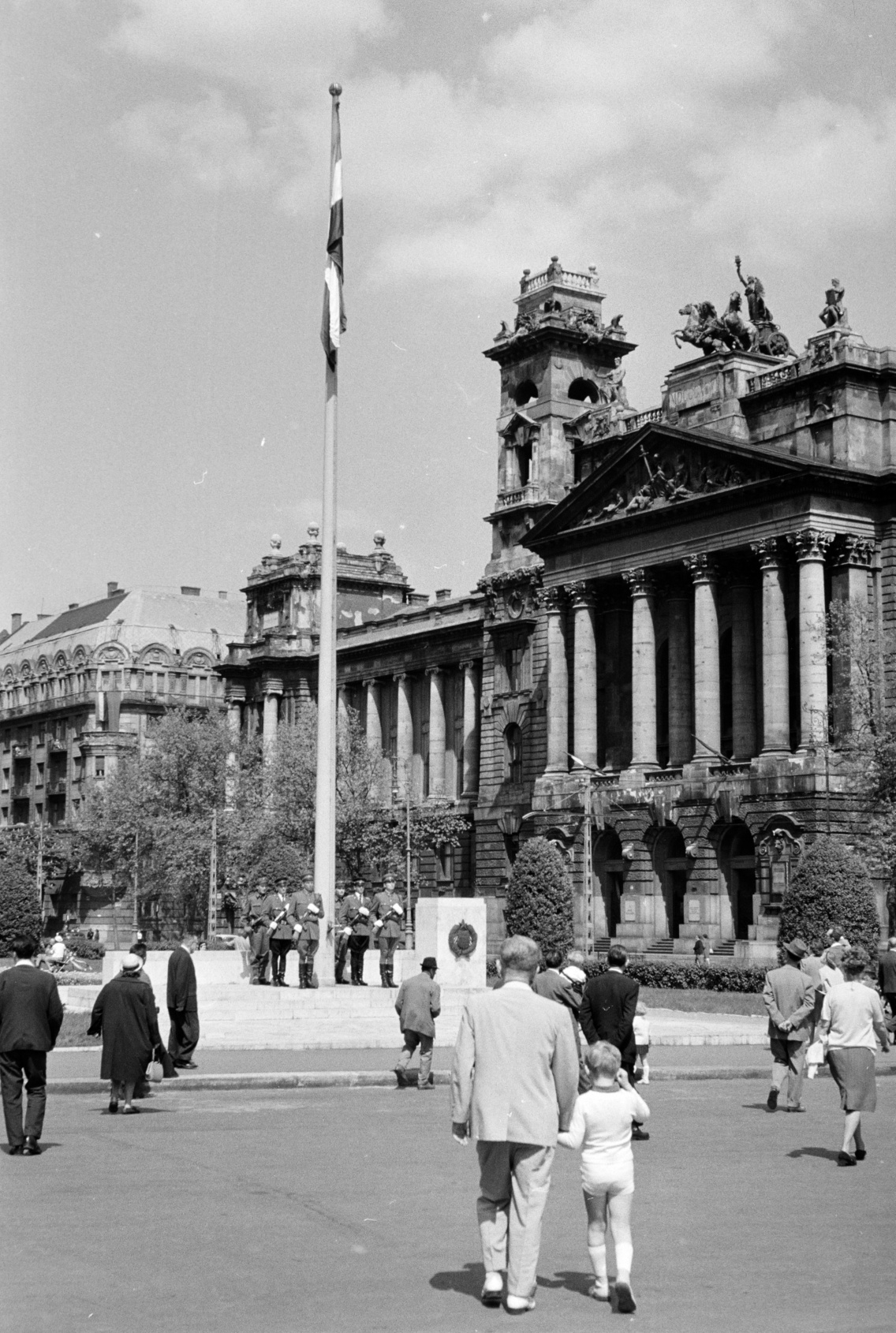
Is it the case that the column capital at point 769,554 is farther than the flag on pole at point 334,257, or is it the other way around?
the column capital at point 769,554

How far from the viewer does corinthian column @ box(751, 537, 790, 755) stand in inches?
2881

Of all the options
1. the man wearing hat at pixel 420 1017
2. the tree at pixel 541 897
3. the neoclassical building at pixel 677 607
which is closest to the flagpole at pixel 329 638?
the man wearing hat at pixel 420 1017

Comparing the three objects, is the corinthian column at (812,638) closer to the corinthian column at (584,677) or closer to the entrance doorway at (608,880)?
the entrance doorway at (608,880)

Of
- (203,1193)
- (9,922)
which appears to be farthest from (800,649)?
(203,1193)

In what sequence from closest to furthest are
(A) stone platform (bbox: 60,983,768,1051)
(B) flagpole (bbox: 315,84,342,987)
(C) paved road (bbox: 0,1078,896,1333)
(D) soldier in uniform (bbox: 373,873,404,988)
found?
(C) paved road (bbox: 0,1078,896,1333)
(A) stone platform (bbox: 60,983,768,1051)
(B) flagpole (bbox: 315,84,342,987)
(D) soldier in uniform (bbox: 373,873,404,988)

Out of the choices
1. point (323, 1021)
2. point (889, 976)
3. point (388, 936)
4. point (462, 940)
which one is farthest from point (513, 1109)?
point (388, 936)

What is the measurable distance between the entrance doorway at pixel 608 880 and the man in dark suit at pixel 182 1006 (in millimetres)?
52197

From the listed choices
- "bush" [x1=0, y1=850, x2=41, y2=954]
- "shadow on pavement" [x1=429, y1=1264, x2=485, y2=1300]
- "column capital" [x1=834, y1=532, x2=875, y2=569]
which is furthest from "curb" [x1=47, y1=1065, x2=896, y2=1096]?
"bush" [x1=0, y1=850, x2=41, y2=954]

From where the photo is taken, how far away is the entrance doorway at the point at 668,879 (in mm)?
78312

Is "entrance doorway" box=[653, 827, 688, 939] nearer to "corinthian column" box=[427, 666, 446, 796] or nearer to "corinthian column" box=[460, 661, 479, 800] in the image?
"corinthian column" box=[460, 661, 479, 800]

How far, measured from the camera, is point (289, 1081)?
28219 millimetres

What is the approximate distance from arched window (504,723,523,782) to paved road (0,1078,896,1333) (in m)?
72.0

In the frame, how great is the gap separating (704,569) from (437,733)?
118 ft

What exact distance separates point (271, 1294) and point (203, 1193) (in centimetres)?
452
